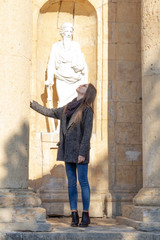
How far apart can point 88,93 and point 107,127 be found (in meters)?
2.52

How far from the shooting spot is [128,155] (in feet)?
35.1

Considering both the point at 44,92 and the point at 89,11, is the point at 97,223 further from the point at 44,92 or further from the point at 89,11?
the point at 89,11

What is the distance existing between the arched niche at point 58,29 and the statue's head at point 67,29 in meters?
0.49

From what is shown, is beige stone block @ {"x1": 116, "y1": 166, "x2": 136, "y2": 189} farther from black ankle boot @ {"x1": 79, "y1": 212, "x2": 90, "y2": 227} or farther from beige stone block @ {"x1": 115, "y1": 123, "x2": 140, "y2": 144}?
black ankle boot @ {"x1": 79, "y1": 212, "x2": 90, "y2": 227}

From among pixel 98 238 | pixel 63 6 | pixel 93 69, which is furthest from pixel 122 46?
pixel 98 238

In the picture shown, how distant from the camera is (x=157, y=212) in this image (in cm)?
824

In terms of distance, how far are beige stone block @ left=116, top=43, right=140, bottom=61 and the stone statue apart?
80 cm

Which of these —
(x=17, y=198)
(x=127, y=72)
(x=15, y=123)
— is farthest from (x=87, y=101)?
(x=127, y=72)

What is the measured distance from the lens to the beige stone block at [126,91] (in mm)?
10859

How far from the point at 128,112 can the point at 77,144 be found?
9.61ft

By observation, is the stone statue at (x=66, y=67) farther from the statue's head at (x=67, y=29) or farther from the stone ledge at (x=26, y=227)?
the stone ledge at (x=26, y=227)

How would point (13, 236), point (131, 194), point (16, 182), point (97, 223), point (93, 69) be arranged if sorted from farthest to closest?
point (93, 69) → point (131, 194) → point (97, 223) → point (16, 182) → point (13, 236)

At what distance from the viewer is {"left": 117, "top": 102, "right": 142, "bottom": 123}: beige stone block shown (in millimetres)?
10789

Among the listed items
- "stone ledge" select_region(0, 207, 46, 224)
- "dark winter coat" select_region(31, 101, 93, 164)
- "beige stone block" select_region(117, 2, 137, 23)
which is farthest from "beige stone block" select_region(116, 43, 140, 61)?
"stone ledge" select_region(0, 207, 46, 224)
